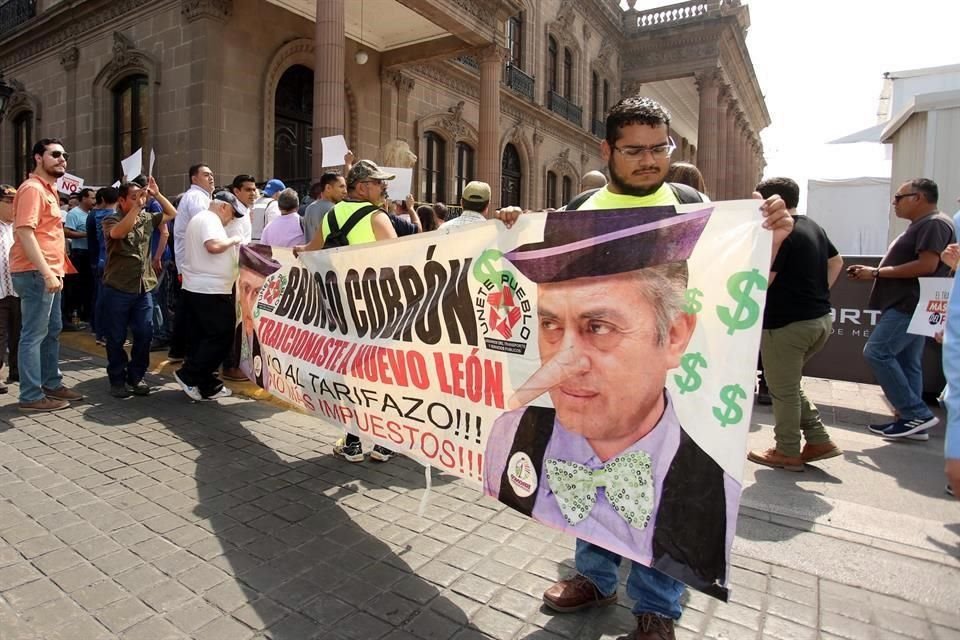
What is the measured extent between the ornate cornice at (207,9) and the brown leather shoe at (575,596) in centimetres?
1279

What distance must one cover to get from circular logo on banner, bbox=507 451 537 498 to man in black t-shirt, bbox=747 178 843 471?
2.42 meters

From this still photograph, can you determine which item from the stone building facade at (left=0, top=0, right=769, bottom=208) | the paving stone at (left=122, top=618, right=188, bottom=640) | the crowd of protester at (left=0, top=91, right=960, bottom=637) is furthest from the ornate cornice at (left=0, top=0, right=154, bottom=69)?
the paving stone at (left=122, top=618, right=188, bottom=640)

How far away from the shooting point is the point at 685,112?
41.7 m

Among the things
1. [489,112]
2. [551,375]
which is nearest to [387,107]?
[489,112]

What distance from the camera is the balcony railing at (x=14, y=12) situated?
1703cm

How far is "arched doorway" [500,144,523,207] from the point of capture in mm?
23391

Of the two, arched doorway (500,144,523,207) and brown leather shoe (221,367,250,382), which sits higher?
arched doorway (500,144,523,207)

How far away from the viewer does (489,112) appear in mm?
16359

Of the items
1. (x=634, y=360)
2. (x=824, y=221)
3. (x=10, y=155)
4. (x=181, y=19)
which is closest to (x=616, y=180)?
(x=634, y=360)

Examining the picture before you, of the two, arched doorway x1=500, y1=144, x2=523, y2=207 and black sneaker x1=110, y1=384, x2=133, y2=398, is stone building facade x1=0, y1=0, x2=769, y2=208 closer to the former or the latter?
arched doorway x1=500, y1=144, x2=523, y2=207

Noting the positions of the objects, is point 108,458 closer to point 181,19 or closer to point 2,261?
point 2,261

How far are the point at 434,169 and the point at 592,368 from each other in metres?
17.1

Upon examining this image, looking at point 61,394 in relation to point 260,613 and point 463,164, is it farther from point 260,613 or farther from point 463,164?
point 463,164

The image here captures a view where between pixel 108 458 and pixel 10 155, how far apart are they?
1924 cm
